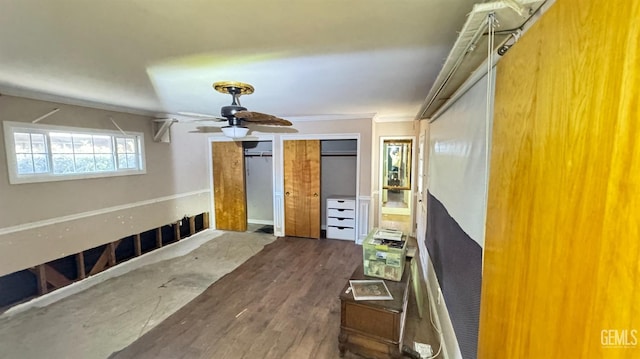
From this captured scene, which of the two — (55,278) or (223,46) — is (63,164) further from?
(223,46)

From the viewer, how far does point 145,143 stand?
4176 mm

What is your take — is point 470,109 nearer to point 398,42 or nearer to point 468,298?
point 398,42

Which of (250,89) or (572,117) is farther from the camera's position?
(250,89)

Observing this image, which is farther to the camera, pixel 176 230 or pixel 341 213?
pixel 341 213

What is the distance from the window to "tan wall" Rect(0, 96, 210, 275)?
0.24 feet

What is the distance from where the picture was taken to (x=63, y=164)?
10.5 ft

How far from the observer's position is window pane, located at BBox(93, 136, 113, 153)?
357cm

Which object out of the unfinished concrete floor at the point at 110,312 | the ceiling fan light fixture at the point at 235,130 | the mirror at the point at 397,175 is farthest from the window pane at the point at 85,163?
the mirror at the point at 397,175

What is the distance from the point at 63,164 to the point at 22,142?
1.41 feet

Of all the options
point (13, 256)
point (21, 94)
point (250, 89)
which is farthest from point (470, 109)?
point (13, 256)

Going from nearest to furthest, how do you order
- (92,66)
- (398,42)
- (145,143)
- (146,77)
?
(398,42), (92,66), (146,77), (145,143)

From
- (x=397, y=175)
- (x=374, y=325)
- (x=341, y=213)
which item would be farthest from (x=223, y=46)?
(x=397, y=175)

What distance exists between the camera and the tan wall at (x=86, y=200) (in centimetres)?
277

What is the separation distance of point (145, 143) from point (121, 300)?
2.41 m
